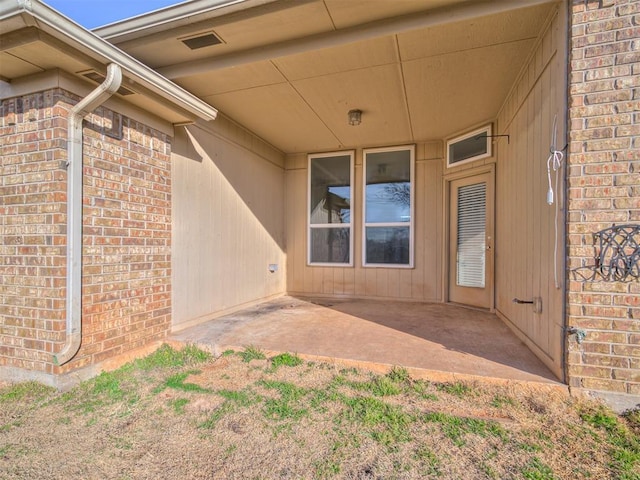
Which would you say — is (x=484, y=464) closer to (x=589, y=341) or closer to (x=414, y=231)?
(x=589, y=341)

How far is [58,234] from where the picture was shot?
232 centimetres

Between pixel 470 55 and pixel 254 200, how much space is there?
3333 mm

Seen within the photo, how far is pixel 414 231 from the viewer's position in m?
5.23

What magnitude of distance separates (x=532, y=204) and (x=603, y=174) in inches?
32.2

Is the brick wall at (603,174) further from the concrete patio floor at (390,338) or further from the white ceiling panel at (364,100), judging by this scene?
the white ceiling panel at (364,100)

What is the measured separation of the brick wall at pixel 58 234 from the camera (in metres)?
2.34

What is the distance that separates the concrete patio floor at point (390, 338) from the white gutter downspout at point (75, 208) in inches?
36.8

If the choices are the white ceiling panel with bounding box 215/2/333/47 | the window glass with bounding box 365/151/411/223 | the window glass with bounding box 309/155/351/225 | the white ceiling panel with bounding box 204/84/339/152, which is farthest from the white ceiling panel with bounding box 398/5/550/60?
the window glass with bounding box 309/155/351/225

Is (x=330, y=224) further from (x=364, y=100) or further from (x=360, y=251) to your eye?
(x=364, y=100)

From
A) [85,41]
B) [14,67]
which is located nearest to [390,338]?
[85,41]

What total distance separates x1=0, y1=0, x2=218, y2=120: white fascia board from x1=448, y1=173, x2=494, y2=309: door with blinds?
388 cm

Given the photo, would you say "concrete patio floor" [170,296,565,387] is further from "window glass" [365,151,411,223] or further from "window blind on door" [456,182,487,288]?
"window glass" [365,151,411,223]

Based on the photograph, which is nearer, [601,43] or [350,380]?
[601,43]

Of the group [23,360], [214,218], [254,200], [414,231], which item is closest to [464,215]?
[414,231]
